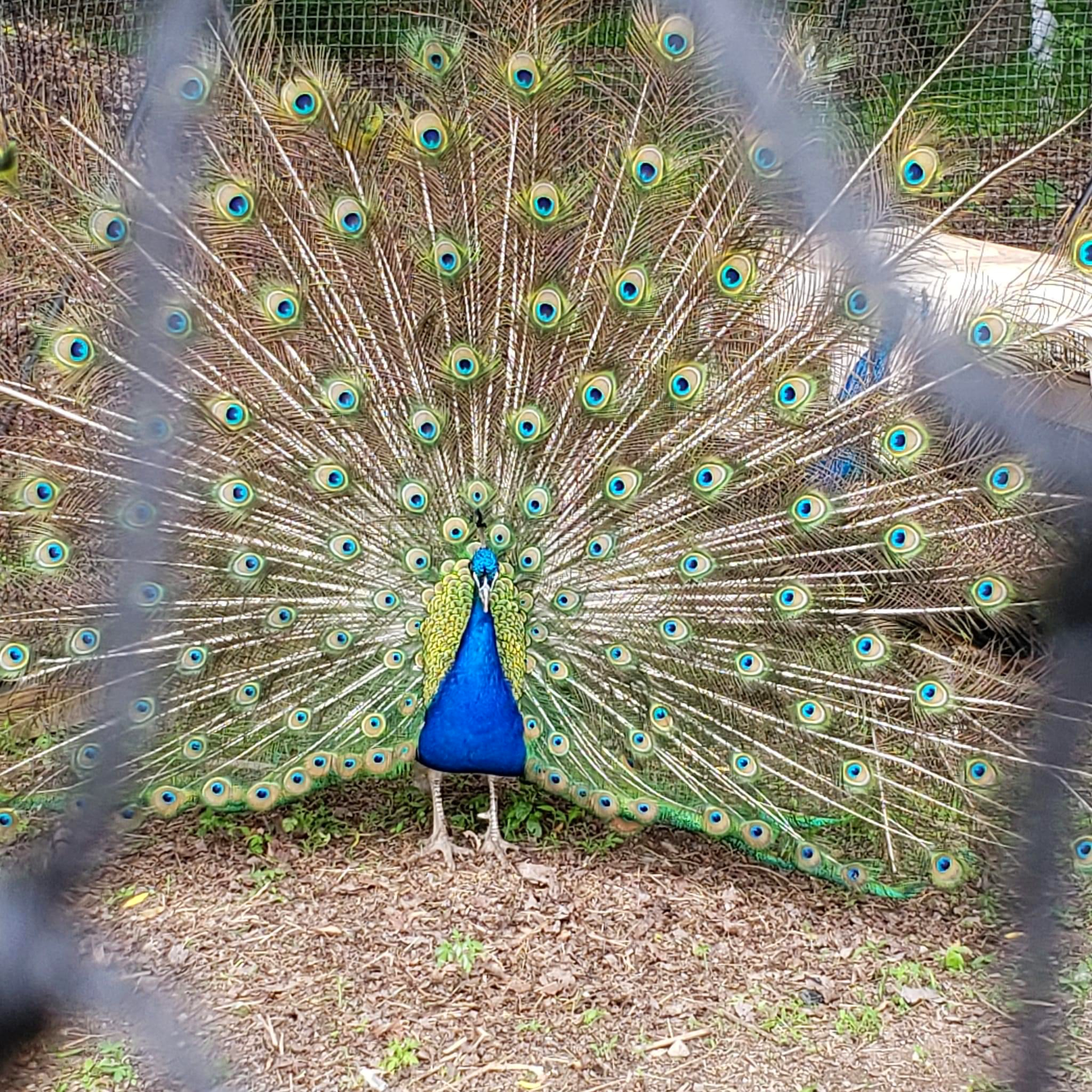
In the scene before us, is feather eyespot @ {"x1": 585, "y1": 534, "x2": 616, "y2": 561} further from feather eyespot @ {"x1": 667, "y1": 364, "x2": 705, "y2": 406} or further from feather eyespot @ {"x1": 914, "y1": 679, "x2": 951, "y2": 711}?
feather eyespot @ {"x1": 914, "y1": 679, "x2": 951, "y2": 711}

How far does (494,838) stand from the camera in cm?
314

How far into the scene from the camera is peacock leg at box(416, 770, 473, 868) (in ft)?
10.2

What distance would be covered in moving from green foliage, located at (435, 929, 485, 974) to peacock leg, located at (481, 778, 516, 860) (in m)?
0.31

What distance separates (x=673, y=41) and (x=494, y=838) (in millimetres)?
2053

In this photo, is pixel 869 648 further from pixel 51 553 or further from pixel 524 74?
pixel 51 553

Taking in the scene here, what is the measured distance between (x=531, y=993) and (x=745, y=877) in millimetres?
738

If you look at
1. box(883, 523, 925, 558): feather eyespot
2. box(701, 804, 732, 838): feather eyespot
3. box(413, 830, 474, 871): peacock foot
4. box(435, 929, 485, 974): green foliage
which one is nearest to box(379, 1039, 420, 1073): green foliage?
box(435, 929, 485, 974): green foliage

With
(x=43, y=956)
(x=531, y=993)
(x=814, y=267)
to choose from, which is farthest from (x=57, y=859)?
(x=531, y=993)

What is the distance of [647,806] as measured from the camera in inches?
114

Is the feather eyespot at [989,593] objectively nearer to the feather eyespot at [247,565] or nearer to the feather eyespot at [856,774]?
the feather eyespot at [856,774]

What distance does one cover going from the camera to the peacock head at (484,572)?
9.07ft

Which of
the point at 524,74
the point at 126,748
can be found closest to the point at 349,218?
the point at 524,74

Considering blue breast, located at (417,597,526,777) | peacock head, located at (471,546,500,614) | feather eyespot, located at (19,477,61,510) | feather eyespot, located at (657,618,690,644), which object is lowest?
blue breast, located at (417,597,526,777)

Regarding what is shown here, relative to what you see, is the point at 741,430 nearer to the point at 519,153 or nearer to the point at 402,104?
the point at 519,153
